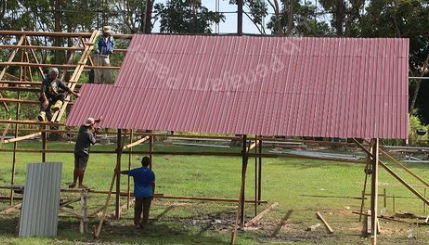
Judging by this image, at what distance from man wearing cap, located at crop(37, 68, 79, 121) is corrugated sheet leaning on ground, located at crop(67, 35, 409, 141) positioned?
68 cm

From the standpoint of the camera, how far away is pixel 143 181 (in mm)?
13945

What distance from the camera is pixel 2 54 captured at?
125ft

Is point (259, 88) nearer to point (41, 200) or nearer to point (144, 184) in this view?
point (144, 184)

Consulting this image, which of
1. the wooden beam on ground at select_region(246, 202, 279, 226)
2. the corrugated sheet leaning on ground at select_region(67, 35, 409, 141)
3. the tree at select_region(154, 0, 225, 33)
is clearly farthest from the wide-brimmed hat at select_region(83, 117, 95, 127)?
the tree at select_region(154, 0, 225, 33)

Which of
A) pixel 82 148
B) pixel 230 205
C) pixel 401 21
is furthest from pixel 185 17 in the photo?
pixel 82 148

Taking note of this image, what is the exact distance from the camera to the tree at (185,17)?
1633 inches

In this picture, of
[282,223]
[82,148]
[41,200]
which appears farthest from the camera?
[282,223]

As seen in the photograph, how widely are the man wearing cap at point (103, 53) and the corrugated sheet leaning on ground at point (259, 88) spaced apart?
3.17ft

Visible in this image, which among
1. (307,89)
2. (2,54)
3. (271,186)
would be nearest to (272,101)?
(307,89)

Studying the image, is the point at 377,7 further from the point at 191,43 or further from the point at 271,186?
the point at 191,43

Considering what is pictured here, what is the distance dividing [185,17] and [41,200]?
31962 mm

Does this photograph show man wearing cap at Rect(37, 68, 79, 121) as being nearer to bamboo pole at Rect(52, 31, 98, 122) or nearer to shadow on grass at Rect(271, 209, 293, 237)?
bamboo pole at Rect(52, 31, 98, 122)

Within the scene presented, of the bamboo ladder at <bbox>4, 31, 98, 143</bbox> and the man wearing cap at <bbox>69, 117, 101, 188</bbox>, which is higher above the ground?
the bamboo ladder at <bbox>4, 31, 98, 143</bbox>

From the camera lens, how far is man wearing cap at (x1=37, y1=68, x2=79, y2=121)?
14.3 metres
